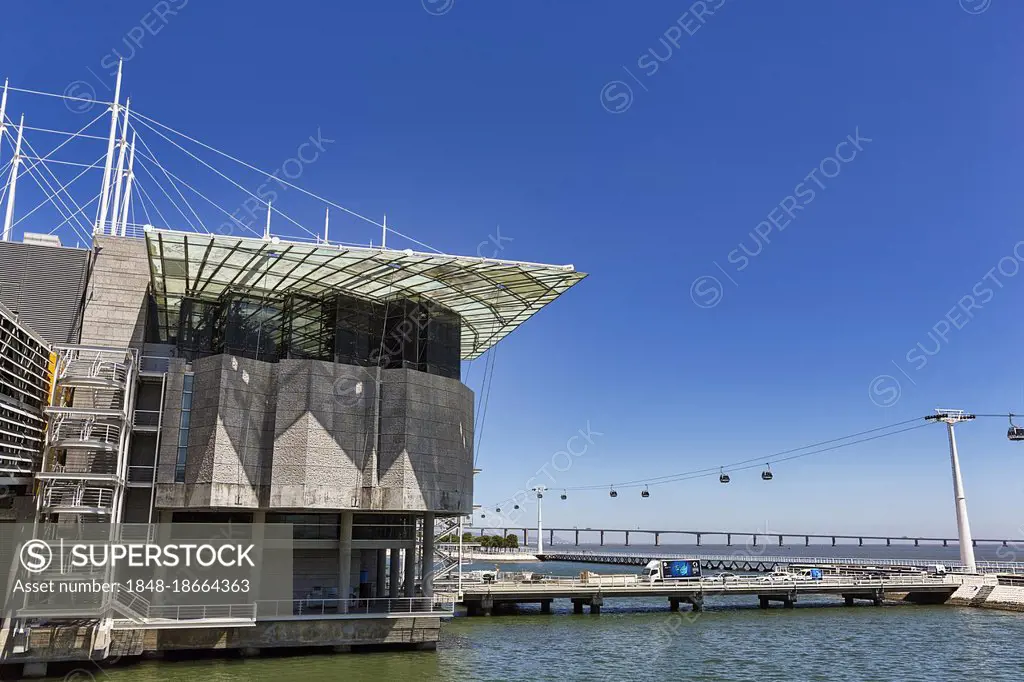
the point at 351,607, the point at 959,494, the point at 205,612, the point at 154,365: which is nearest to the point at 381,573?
the point at 351,607

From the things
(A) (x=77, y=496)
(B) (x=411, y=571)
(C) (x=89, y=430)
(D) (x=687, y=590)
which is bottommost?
(D) (x=687, y=590)

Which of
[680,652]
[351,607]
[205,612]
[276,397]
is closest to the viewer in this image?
[205,612]

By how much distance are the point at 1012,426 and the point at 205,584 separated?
210 feet

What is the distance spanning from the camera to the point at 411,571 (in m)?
44.8

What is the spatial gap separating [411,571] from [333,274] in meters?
17.7

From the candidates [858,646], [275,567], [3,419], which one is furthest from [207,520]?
[858,646]

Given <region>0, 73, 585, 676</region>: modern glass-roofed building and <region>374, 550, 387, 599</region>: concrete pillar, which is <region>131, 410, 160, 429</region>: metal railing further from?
<region>374, 550, 387, 599</region>: concrete pillar

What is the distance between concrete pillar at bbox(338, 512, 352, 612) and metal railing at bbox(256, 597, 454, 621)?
60 cm

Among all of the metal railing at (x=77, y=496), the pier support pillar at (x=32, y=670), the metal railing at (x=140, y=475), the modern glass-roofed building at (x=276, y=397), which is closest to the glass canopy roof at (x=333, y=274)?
the modern glass-roofed building at (x=276, y=397)

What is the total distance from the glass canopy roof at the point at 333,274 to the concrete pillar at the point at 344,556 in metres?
13.1

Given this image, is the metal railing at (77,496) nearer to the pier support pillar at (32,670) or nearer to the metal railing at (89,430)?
the metal railing at (89,430)

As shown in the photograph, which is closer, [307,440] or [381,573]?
[307,440]

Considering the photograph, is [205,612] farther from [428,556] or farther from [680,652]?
[680,652]

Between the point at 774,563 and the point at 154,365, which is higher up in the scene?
the point at 154,365
